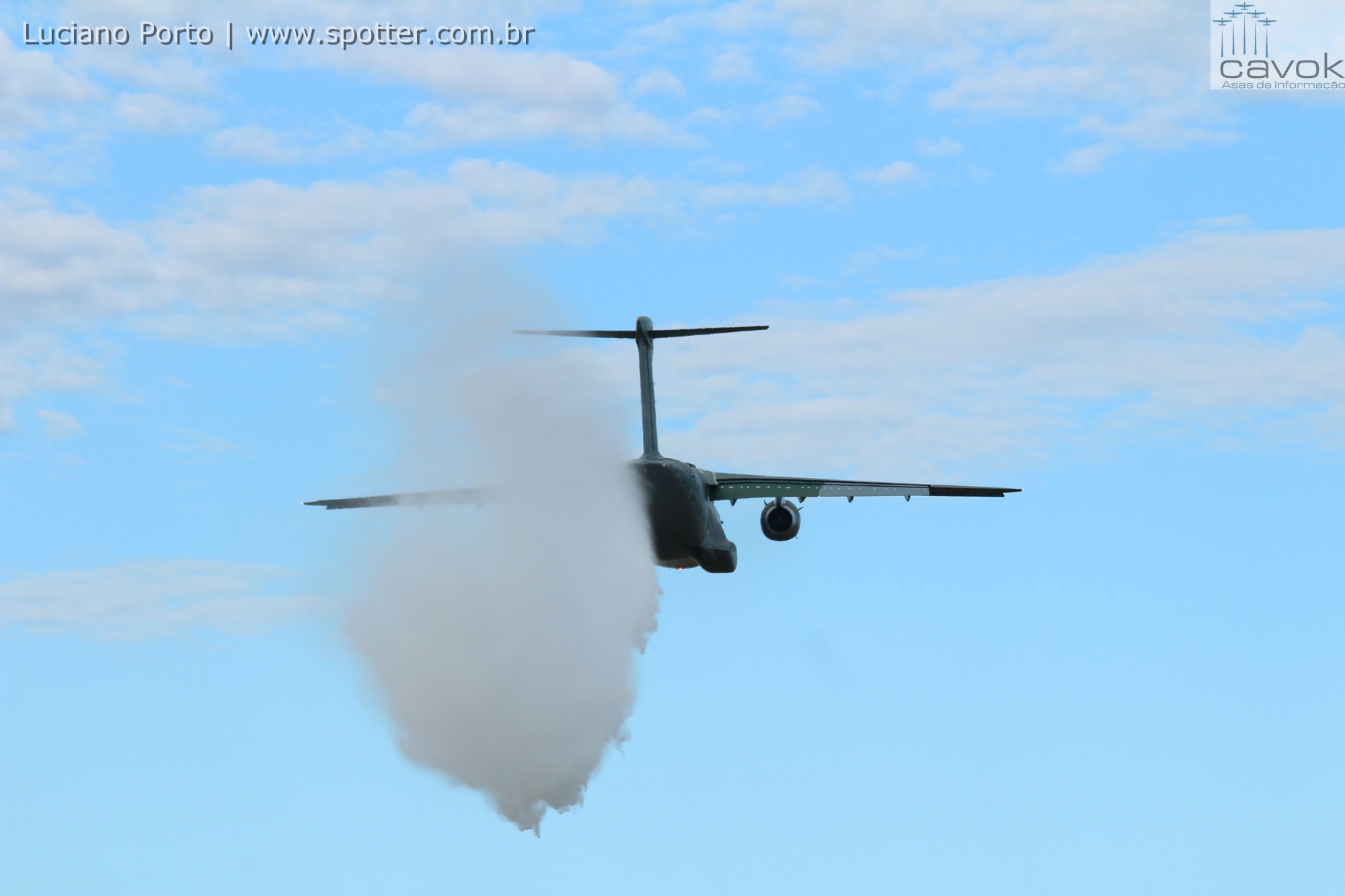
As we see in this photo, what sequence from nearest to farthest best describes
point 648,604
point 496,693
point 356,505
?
1. point 496,693
2. point 648,604
3. point 356,505

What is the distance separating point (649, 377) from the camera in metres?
47.2

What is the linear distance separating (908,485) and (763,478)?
4446 mm

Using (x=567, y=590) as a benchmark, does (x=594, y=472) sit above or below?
above

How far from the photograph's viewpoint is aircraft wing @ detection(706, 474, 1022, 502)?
46.2 m

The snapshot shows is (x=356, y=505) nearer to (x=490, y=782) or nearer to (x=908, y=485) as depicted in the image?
(x=490, y=782)

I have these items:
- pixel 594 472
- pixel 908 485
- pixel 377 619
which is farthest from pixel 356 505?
pixel 908 485

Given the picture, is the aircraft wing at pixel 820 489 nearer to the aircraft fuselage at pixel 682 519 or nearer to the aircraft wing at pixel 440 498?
the aircraft fuselage at pixel 682 519

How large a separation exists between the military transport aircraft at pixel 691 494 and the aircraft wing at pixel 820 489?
18mm

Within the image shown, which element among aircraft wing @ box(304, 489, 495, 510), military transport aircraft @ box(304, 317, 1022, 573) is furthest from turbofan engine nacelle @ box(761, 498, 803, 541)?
aircraft wing @ box(304, 489, 495, 510)

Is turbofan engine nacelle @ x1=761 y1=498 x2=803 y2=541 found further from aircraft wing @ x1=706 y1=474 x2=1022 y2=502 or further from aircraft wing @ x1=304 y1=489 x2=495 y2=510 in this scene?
aircraft wing @ x1=304 y1=489 x2=495 y2=510

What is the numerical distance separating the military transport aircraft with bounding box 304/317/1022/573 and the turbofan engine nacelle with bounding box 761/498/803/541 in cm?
2

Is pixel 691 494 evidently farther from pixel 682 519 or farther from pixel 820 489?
pixel 820 489

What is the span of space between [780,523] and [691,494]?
3683 mm

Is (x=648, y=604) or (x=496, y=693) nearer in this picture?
(x=496, y=693)
